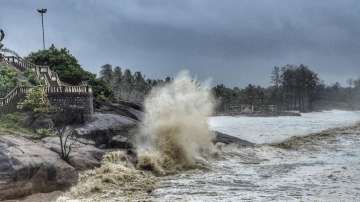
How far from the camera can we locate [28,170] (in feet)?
70.3

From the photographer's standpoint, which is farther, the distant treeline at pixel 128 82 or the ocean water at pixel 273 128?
the distant treeline at pixel 128 82

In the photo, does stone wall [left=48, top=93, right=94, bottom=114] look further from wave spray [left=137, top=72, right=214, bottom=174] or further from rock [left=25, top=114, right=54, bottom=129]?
wave spray [left=137, top=72, right=214, bottom=174]


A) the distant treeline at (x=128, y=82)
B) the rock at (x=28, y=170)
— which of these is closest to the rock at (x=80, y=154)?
the rock at (x=28, y=170)

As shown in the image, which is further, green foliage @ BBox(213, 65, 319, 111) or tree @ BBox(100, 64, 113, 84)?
green foliage @ BBox(213, 65, 319, 111)

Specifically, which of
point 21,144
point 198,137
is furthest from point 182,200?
point 198,137

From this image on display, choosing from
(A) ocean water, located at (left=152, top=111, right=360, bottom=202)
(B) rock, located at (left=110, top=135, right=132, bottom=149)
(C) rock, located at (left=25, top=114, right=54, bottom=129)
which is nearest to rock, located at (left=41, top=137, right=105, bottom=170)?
(B) rock, located at (left=110, top=135, right=132, bottom=149)

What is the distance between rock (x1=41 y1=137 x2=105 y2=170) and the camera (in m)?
25.8

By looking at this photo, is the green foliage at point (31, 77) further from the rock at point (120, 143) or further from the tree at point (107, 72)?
the tree at point (107, 72)

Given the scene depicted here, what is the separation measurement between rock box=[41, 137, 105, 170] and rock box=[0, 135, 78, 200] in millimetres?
1230

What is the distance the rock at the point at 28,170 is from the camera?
20391 millimetres

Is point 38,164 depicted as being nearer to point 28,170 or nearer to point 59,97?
point 28,170

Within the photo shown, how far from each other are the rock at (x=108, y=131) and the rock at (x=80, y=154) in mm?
3172

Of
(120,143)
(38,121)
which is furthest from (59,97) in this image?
(120,143)

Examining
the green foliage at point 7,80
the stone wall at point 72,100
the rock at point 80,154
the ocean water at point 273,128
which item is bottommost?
the ocean water at point 273,128
